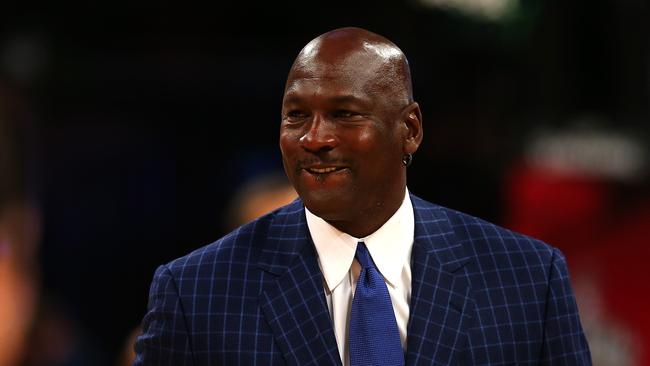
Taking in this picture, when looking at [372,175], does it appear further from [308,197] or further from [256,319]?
[256,319]

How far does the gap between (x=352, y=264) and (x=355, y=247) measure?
34 mm

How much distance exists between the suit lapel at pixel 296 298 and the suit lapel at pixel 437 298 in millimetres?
154

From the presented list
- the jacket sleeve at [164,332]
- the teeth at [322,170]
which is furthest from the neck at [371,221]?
the jacket sleeve at [164,332]

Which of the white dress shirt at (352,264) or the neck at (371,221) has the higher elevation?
the neck at (371,221)

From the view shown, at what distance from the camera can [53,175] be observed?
16.8 feet

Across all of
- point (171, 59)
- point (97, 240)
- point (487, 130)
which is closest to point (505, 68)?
point (487, 130)

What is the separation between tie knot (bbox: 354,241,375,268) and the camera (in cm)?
219

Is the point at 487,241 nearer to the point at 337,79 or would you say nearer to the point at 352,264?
the point at 352,264

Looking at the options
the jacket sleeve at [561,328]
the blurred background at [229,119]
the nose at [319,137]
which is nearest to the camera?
the nose at [319,137]

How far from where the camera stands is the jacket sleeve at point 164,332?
2.11m

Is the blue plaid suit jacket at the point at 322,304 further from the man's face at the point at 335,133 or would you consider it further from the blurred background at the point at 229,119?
the blurred background at the point at 229,119

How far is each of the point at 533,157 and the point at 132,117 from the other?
1.69 meters

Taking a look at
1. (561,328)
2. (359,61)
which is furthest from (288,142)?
(561,328)

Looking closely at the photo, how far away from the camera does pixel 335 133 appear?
2.07m
